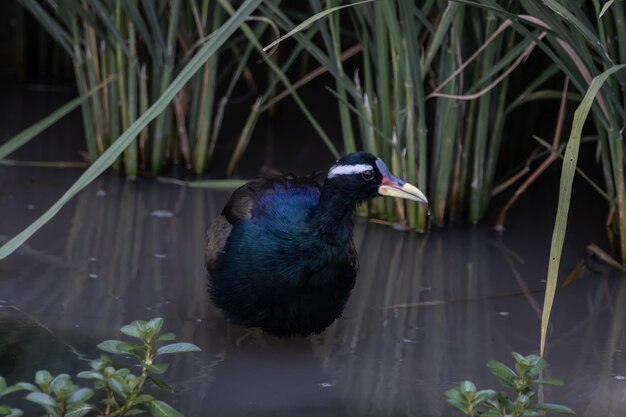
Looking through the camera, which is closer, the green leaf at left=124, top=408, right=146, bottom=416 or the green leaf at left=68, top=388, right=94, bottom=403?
the green leaf at left=68, top=388, right=94, bottom=403

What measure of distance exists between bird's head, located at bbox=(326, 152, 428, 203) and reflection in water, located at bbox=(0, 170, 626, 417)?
1.55 feet

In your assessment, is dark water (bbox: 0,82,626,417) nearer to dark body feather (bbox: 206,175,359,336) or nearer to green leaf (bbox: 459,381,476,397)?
dark body feather (bbox: 206,175,359,336)

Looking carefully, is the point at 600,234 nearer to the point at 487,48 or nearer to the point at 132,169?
the point at 487,48

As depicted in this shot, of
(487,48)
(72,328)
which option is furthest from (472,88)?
(72,328)

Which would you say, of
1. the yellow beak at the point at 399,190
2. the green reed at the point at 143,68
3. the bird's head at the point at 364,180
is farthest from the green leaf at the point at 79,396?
the green reed at the point at 143,68

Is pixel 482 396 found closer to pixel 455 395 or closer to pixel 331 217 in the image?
pixel 455 395

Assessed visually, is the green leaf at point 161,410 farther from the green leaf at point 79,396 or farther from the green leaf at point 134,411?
the green leaf at point 79,396

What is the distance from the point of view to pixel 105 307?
3.34 metres

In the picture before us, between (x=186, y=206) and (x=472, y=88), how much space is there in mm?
1265

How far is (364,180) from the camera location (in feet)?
10.0

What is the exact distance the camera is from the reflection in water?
2922mm

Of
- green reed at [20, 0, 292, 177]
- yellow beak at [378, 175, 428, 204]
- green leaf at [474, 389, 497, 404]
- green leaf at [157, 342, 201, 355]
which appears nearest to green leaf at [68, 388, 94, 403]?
green leaf at [157, 342, 201, 355]

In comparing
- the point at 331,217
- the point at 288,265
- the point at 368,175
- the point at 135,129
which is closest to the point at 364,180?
the point at 368,175

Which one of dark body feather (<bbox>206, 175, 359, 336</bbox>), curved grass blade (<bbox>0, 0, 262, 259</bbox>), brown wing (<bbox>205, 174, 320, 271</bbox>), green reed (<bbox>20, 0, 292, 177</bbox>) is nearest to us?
curved grass blade (<bbox>0, 0, 262, 259</bbox>)
